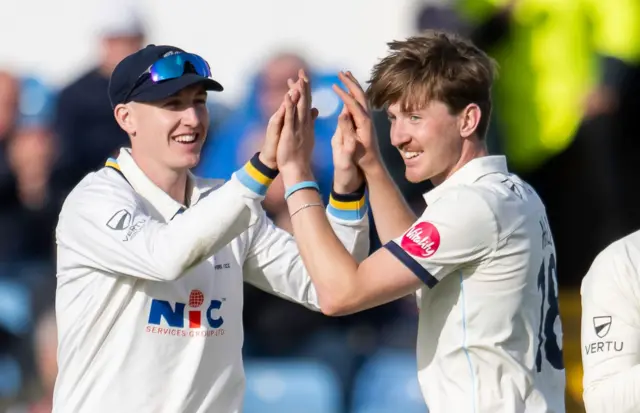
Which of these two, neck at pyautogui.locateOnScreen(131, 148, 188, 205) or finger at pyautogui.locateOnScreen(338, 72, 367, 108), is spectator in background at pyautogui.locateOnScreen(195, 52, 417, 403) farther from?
finger at pyautogui.locateOnScreen(338, 72, 367, 108)

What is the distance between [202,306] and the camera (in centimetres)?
397

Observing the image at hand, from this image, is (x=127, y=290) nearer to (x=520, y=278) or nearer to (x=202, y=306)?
(x=202, y=306)

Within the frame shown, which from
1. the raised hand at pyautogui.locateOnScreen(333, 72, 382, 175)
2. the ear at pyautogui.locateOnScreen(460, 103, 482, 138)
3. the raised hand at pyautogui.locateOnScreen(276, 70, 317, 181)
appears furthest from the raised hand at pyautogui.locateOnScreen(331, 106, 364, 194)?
the ear at pyautogui.locateOnScreen(460, 103, 482, 138)

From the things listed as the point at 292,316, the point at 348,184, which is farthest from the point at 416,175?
the point at 292,316

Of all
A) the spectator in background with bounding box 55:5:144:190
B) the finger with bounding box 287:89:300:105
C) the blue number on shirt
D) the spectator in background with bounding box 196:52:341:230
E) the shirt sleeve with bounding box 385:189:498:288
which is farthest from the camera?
the spectator in background with bounding box 55:5:144:190

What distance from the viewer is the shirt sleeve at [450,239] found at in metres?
3.59

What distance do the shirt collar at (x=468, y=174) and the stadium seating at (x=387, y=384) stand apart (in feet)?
9.85

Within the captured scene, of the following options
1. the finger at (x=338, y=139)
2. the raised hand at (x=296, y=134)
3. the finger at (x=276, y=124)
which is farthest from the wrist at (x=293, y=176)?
the finger at (x=338, y=139)

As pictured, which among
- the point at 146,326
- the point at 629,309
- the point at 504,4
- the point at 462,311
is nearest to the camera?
the point at 629,309

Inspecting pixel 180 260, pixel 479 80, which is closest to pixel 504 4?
pixel 479 80

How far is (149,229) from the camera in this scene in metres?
3.77

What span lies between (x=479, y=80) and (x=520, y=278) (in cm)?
56

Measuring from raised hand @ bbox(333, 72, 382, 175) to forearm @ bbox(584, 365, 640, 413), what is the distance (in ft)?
3.17

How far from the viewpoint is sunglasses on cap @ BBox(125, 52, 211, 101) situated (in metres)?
3.97
